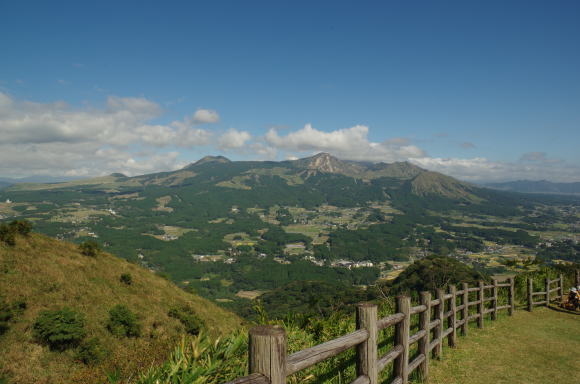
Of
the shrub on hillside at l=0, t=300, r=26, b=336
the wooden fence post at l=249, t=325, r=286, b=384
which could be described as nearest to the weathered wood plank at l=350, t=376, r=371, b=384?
the wooden fence post at l=249, t=325, r=286, b=384

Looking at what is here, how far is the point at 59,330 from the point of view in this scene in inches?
757

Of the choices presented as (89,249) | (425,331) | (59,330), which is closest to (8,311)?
(59,330)

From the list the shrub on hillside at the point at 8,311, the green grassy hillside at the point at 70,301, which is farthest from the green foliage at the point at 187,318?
the shrub on hillside at the point at 8,311

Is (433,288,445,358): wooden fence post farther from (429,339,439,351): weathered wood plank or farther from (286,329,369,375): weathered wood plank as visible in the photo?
(286,329,369,375): weathered wood plank

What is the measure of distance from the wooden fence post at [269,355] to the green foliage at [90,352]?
72.8ft

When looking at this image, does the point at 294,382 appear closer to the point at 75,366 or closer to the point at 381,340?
the point at 381,340

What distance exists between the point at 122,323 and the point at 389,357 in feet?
81.3

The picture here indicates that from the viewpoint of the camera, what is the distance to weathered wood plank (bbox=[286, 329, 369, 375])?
2727 mm

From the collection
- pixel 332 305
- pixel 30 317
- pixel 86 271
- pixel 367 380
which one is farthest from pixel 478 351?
pixel 86 271

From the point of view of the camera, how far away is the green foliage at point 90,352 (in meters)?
19.4

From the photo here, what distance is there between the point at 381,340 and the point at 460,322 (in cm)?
351

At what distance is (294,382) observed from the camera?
4.50 m

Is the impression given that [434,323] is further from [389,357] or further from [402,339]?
[389,357]

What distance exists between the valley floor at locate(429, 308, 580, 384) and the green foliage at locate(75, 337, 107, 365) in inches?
815
